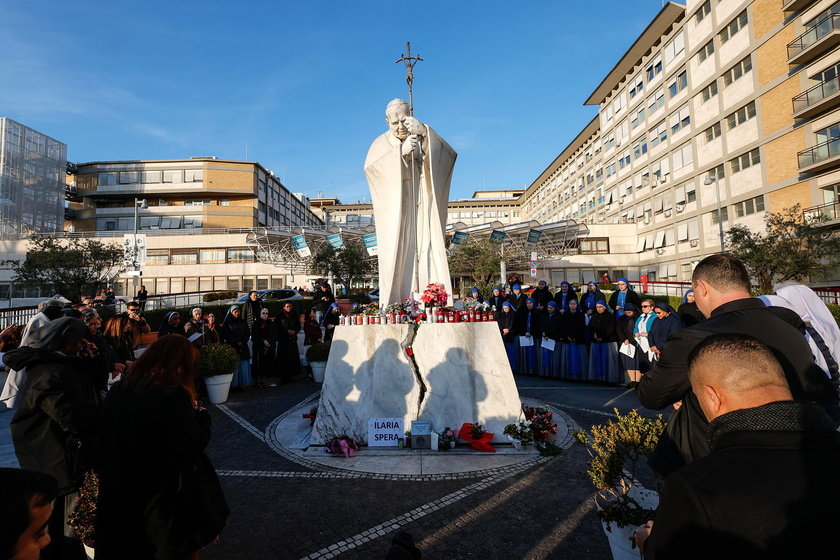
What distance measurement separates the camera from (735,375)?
50.8 inches

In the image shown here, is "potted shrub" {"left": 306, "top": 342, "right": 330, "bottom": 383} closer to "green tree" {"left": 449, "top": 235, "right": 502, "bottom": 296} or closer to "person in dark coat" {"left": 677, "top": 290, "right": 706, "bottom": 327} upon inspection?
"person in dark coat" {"left": 677, "top": 290, "right": 706, "bottom": 327}

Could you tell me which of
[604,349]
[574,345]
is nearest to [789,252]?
[604,349]

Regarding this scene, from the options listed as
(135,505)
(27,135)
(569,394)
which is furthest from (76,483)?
(27,135)

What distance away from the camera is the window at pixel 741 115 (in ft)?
90.6

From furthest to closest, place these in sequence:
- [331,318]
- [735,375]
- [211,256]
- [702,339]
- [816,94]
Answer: [211,256], [816,94], [331,318], [702,339], [735,375]

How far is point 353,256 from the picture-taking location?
3541 centimetres

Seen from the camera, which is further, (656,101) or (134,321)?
(656,101)

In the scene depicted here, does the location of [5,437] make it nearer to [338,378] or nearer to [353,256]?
[338,378]

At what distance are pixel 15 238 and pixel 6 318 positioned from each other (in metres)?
38.4

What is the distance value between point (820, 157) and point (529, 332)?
2505 centimetres

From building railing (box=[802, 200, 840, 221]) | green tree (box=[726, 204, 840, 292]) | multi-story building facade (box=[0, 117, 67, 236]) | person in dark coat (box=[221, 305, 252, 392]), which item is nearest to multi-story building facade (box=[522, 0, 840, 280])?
building railing (box=[802, 200, 840, 221])

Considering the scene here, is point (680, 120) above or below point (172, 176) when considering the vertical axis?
below

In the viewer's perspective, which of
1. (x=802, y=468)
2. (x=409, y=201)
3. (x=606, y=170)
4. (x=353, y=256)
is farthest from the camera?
(x=606, y=170)

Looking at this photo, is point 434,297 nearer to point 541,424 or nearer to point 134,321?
point 541,424
